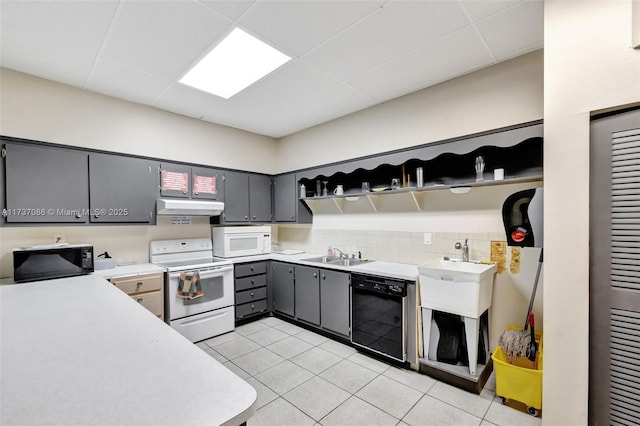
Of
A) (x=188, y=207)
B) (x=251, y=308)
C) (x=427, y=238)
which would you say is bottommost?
(x=251, y=308)

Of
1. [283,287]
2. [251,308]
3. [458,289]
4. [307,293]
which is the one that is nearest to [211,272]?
[251,308]

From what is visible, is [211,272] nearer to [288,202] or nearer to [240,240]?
[240,240]

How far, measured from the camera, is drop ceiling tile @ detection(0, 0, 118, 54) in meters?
1.87

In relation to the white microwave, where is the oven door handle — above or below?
below

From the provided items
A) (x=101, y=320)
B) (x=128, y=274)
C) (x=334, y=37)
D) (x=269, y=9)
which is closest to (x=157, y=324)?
(x=101, y=320)

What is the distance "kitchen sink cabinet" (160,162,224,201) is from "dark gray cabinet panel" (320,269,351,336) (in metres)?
1.89

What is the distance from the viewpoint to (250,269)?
3812 mm

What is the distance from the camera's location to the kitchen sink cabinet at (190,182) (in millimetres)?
3475

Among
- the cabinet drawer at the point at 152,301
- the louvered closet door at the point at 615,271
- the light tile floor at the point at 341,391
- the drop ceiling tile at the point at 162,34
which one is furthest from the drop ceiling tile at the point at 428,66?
the cabinet drawer at the point at 152,301

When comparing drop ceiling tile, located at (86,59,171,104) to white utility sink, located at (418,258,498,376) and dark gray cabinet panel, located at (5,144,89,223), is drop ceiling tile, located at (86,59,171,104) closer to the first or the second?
dark gray cabinet panel, located at (5,144,89,223)

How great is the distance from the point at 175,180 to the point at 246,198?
3.32 ft

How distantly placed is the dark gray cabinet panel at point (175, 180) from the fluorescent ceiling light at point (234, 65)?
108cm

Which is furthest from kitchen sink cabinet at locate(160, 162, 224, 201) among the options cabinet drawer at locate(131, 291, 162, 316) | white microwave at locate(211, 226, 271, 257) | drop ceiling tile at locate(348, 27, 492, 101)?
drop ceiling tile at locate(348, 27, 492, 101)

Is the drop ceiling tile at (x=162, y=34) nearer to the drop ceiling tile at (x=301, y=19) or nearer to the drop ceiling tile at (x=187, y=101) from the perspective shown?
the drop ceiling tile at (x=301, y=19)
